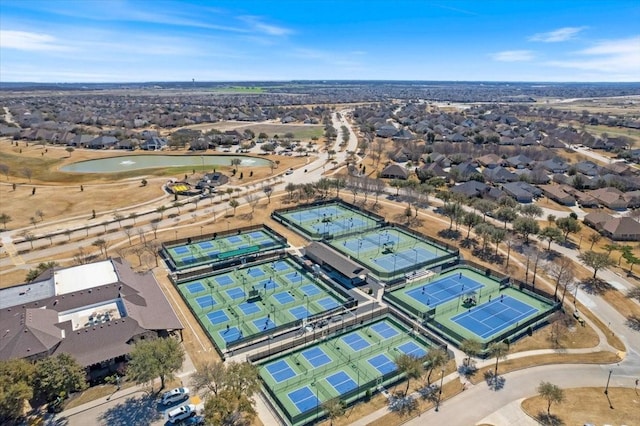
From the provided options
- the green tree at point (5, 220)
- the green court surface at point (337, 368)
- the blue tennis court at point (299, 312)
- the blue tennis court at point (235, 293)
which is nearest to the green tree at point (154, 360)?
the green court surface at point (337, 368)

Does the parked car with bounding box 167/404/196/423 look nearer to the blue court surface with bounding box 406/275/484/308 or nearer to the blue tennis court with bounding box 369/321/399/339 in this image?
the blue tennis court with bounding box 369/321/399/339

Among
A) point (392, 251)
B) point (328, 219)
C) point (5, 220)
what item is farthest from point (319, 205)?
point (5, 220)

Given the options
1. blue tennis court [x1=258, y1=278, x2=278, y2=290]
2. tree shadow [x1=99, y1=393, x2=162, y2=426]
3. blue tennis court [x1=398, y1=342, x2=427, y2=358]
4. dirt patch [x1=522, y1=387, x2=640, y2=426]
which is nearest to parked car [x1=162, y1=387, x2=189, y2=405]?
tree shadow [x1=99, y1=393, x2=162, y2=426]

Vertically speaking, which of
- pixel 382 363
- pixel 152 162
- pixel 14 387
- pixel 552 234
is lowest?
pixel 382 363

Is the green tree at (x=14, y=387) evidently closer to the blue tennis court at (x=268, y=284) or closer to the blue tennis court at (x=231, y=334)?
the blue tennis court at (x=231, y=334)

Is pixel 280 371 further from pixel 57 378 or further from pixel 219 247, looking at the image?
pixel 219 247

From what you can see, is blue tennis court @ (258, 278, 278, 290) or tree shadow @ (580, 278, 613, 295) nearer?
tree shadow @ (580, 278, 613, 295)
